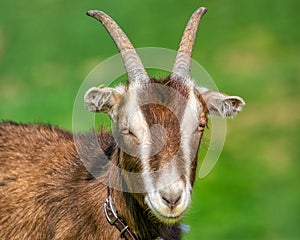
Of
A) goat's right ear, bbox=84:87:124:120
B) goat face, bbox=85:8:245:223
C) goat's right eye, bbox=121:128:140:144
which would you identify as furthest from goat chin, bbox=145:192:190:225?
goat's right ear, bbox=84:87:124:120

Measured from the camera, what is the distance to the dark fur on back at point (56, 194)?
988 cm

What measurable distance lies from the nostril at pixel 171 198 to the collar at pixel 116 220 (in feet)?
3.42

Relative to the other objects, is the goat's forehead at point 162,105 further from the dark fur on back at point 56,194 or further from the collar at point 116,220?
the collar at point 116,220

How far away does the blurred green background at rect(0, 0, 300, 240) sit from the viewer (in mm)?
20938

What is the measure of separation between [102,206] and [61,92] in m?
16.3

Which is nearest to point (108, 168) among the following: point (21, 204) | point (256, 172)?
point (21, 204)

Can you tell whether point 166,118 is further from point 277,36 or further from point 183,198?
point 277,36

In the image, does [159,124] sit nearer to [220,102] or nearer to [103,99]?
[103,99]

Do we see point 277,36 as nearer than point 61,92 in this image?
No

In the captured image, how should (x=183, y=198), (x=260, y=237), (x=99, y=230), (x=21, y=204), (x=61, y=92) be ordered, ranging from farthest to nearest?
(x=61, y=92) < (x=260, y=237) < (x=21, y=204) < (x=99, y=230) < (x=183, y=198)

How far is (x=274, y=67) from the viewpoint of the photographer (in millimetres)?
28000

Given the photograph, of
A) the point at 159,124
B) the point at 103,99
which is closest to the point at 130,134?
the point at 159,124

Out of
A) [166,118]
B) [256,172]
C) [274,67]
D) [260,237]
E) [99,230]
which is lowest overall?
[99,230]

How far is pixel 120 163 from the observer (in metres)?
9.69
